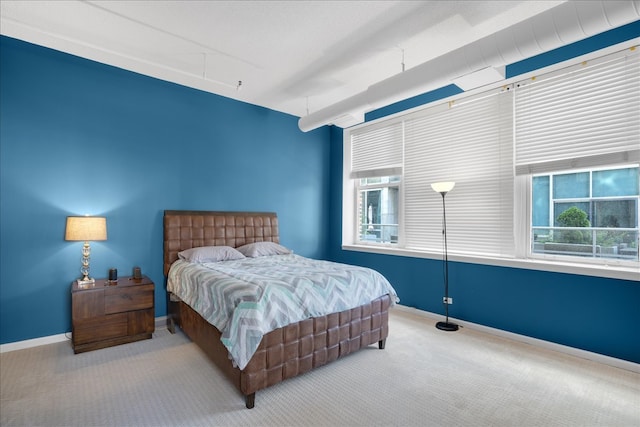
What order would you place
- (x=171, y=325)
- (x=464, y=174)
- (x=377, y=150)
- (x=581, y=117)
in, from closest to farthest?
(x=581, y=117), (x=171, y=325), (x=464, y=174), (x=377, y=150)

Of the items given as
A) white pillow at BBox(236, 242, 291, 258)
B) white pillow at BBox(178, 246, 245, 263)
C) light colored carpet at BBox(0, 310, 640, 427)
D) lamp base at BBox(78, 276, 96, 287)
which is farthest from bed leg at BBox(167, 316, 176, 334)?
white pillow at BBox(236, 242, 291, 258)

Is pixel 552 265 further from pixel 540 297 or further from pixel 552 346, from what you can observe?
pixel 552 346

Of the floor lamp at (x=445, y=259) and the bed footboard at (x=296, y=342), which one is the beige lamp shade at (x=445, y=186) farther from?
the bed footboard at (x=296, y=342)

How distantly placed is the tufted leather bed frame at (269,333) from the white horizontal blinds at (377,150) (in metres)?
2.35

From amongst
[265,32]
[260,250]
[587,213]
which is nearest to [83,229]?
[260,250]

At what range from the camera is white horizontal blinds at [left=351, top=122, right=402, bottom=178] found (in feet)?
15.3

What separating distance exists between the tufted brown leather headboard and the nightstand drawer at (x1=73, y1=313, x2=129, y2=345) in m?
0.81

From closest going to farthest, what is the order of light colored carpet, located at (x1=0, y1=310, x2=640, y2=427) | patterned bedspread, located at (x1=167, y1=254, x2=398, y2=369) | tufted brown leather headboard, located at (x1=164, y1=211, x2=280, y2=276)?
light colored carpet, located at (x1=0, y1=310, x2=640, y2=427) → patterned bedspread, located at (x1=167, y1=254, x2=398, y2=369) → tufted brown leather headboard, located at (x1=164, y1=211, x2=280, y2=276)

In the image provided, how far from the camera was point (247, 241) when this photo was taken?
14.7 feet

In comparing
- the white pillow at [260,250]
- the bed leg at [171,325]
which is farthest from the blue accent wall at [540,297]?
the bed leg at [171,325]

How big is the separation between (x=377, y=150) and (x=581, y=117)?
2.58 m

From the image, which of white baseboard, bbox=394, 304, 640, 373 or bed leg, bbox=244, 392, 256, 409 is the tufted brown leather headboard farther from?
white baseboard, bbox=394, 304, 640, 373

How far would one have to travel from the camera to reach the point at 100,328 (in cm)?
298

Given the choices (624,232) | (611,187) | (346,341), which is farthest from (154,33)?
(624,232)
